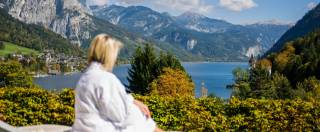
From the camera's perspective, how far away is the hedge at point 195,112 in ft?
54.4

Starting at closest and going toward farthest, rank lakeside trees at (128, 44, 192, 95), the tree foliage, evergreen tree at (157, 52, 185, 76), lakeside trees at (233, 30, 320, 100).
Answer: evergreen tree at (157, 52, 185, 76), lakeside trees at (128, 44, 192, 95), lakeside trees at (233, 30, 320, 100), the tree foliage

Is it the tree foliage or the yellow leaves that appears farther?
the tree foliage

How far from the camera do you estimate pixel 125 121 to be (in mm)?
4969

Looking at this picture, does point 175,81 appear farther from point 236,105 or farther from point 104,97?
point 104,97

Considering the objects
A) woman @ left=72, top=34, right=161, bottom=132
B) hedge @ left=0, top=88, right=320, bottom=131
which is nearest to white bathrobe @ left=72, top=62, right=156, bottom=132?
woman @ left=72, top=34, right=161, bottom=132

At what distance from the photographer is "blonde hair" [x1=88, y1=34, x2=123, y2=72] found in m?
4.82

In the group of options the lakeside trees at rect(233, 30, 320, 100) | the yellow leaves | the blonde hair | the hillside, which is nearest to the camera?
the blonde hair

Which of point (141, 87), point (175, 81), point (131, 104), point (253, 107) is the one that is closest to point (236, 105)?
point (253, 107)

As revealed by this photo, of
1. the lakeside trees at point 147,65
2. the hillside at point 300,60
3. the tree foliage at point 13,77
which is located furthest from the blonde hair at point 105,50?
the hillside at point 300,60

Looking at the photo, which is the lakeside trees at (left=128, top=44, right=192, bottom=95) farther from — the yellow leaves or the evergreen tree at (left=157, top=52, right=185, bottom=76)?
the yellow leaves

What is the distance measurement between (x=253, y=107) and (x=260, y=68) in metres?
56.2

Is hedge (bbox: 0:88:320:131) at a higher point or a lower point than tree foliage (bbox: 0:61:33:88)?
higher

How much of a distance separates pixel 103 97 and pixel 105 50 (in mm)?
441

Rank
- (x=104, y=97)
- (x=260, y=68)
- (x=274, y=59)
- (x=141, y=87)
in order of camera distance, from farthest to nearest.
Answer: (x=274, y=59), (x=260, y=68), (x=141, y=87), (x=104, y=97)
